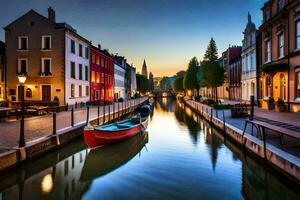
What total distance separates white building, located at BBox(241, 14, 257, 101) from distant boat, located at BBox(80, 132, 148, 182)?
22198 millimetres

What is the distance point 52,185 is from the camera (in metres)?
9.84

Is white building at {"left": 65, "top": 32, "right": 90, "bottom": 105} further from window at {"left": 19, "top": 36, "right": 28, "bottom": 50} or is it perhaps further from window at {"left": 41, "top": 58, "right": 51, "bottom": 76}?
window at {"left": 19, "top": 36, "right": 28, "bottom": 50}

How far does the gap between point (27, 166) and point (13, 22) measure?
1110 inches

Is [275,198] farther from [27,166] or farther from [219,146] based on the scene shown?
[27,166]

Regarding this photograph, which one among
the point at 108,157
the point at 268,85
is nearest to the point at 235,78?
the point at 268,85

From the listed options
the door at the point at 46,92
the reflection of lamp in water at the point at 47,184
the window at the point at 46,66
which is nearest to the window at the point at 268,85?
the reflection of lamp in water at the point at 47,184

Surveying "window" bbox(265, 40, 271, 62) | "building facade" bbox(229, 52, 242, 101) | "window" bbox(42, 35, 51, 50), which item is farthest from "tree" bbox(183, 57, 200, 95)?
"window" bbox(42, 35, 51, 50)

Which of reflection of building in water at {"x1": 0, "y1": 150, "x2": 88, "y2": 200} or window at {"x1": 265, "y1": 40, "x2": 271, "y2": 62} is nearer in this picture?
reflection of building in water at {"x1": 0, "y1": 150, "x2": 88, "y2": 200}

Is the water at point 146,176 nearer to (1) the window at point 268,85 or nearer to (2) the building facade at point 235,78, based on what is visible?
(1) the window at point 268,85

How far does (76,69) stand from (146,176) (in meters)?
28.5

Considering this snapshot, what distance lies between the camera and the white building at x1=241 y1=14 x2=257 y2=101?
34.5m

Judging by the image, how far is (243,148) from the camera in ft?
46.4

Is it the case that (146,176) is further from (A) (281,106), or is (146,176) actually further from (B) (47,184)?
(A) (281,106)

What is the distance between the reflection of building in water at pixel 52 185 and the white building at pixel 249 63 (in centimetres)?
2846
